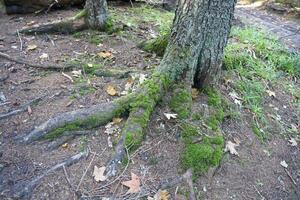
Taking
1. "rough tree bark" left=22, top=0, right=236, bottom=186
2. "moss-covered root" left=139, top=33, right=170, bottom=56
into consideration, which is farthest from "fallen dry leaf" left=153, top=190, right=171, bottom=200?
"moss-covered root" left=139, top=33, right=170, bottom=56

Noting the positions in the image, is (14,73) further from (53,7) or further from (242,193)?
(242,193)

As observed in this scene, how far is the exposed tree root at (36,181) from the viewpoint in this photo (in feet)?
9.00

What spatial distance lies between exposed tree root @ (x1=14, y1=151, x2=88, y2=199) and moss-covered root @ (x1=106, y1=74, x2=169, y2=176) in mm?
305

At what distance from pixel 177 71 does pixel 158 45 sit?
3.89 ft

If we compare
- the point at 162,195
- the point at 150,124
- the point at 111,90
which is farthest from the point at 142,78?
the point at 162,195

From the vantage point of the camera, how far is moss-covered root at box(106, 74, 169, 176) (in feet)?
10.0

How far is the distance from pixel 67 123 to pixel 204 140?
1368mm

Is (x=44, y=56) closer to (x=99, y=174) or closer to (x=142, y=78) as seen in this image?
(x=142, y=78)

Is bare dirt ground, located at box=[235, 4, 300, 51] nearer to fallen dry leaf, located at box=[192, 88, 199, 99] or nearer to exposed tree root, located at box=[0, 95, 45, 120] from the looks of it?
fallen dry leaf, located at box=[192, 88, 199, 99]

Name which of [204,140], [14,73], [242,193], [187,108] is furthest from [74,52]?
[242,193]

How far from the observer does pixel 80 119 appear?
3.31 metres

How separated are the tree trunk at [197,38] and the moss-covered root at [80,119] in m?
0.62

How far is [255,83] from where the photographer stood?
4.71m

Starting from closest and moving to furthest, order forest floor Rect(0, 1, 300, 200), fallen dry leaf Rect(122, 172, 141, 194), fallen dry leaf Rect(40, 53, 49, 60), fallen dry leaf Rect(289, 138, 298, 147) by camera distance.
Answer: fallen dry leaf Rect(122, 172, 141, 194), forest floor Rect(0, 1, 300, 200), fallen dry leaf Rect(289, 138, 298, 147), fallen dry leaf Rect(40, 53, 49, 60)
